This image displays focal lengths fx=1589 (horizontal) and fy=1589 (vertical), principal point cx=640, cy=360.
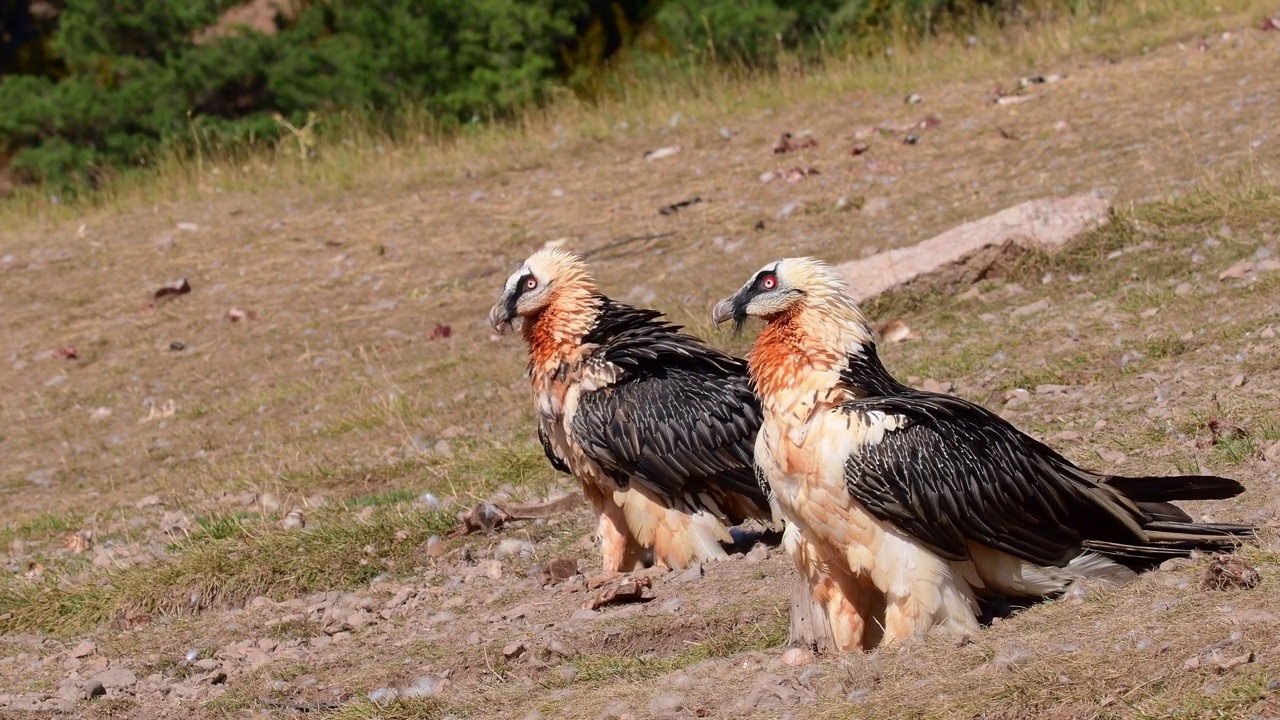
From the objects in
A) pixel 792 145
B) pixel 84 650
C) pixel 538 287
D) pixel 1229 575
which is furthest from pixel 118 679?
pixel 792 145

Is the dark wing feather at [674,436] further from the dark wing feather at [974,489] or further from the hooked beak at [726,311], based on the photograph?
the dark wing feather at [974,489]

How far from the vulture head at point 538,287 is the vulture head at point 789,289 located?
175cm

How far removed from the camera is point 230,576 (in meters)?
8.23

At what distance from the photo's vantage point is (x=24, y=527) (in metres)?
10.1

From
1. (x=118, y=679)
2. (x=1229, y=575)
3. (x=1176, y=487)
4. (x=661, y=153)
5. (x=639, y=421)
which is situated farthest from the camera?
(x=661, y=153)

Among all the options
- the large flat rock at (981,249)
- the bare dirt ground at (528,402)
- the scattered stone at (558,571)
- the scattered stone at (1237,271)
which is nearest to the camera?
the bare dirt ground at (528,402)

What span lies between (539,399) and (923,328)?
3.90m

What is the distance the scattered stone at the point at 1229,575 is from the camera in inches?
206

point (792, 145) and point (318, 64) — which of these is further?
point (318, 64)

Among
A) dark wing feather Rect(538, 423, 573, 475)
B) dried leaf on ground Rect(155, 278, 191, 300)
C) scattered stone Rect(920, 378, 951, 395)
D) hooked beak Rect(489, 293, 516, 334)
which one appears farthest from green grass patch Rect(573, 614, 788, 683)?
dried leaf on ground Rect(155, 278, 191, 300)

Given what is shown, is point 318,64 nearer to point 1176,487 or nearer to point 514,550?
point 514,550

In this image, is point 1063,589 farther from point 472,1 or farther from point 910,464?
point 472,1

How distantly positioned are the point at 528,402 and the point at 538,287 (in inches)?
129

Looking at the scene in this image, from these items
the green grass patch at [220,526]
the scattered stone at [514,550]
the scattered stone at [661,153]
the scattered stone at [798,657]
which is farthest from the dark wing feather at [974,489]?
the scattered stone at [661,153]
